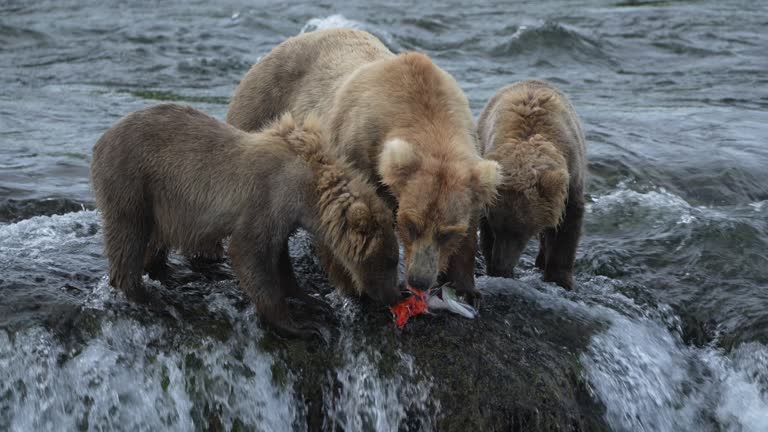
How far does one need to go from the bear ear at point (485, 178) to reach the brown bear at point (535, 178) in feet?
2.09

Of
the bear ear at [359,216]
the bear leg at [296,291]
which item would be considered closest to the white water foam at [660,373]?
the bear leg at [296,291]

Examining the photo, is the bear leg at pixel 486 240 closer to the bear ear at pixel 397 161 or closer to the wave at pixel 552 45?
the bear ear at pixel 397 161

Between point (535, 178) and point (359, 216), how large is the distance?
1317mm

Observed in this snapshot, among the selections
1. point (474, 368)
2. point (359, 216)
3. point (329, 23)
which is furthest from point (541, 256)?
point (329, 23)

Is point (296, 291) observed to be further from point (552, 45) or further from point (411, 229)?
point (552, 45)

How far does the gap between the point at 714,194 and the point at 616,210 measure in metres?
1.26

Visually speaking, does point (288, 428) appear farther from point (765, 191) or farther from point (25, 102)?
point (25, 102)

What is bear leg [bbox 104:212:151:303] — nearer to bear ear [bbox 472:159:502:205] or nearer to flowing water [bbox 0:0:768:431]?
flowing water [bbox 0:0:768:431]

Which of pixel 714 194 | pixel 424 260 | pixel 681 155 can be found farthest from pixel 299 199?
pixel 681 155

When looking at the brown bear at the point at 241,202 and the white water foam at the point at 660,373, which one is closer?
the brown bear at the point at 241,202

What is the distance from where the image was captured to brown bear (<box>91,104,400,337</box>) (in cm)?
630

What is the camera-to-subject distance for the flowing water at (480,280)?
20.8 ft

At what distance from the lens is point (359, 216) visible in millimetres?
6180

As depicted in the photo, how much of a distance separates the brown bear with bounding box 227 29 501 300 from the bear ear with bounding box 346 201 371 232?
0.19 m
